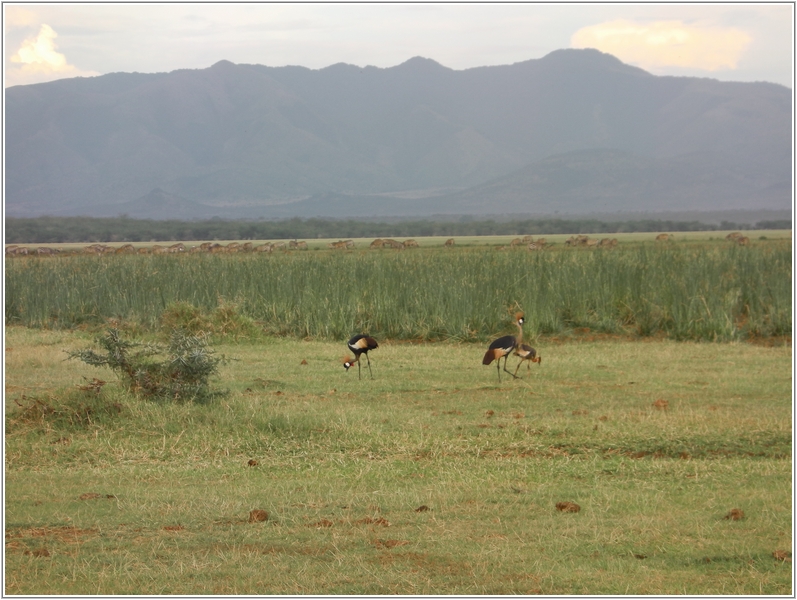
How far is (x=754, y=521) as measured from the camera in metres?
5.71

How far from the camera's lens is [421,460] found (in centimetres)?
736

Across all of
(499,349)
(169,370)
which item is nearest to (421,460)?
(169,370)

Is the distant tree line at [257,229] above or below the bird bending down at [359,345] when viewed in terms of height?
above

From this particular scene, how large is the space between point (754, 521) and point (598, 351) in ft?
27.5

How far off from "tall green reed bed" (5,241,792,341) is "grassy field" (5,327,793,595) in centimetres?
450

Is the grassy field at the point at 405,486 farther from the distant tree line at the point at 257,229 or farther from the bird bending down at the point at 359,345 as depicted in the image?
the distant tree line at the point at 257,229

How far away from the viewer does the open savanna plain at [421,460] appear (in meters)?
4.94

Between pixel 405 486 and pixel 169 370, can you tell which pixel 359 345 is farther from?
pixel 405 486

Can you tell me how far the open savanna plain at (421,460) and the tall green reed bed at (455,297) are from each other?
0.09m

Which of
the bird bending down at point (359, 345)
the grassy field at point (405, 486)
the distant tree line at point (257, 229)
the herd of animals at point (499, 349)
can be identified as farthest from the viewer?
the distant tree line at point (257, 229)

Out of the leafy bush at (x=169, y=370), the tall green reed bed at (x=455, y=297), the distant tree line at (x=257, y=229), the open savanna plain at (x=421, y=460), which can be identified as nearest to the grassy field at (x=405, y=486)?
the open savanna plain at (x=421, y=460)

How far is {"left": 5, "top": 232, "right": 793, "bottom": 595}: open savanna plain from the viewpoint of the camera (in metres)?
4.94

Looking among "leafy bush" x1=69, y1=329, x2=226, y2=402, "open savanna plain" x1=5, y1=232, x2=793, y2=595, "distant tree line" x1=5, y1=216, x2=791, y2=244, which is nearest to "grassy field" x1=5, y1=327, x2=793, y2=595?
"open savanna plain" x1=5, y1=232, x2=793, y2=595

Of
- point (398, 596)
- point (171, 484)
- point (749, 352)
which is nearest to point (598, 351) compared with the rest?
point (749, 352)
